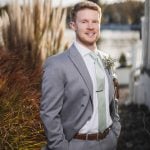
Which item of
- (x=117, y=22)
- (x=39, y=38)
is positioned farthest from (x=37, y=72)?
(x=117, y=22)

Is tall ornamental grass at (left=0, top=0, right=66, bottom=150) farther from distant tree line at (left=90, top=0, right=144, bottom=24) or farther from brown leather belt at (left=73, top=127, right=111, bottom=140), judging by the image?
distant tree line at (left=90, top=0, right=144, bottom=24)

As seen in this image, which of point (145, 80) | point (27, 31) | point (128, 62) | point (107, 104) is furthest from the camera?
point (128, 62)

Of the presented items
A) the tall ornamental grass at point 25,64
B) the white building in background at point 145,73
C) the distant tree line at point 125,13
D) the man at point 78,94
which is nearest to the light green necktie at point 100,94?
the man at point 78,94

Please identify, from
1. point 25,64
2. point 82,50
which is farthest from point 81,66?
point 25,64

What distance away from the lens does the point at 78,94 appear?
2863 mm

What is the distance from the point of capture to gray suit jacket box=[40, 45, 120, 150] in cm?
281

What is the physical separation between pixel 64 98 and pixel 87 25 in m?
0.50

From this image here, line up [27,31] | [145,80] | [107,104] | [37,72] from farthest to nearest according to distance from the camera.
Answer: [145,80]
[27,31]
[37,72]
[107,104]

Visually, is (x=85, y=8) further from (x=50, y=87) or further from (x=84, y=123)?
(x=84, y=123)

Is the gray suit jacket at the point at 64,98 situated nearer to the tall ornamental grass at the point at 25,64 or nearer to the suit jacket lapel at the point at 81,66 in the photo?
the suit jacket lapel at the point at 81,66

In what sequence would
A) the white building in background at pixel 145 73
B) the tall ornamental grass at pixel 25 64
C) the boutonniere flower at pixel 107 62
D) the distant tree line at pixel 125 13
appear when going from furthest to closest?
the distant tree line at pixel 125 13 → the white building in background at pixel 145 73 → the tall ornamental grass at pixel 25 64 → the boutonniere flower at pixel 107 62

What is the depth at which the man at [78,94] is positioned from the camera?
2.82 m

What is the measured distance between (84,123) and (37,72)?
2042 mm

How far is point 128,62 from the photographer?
47.6 ft
